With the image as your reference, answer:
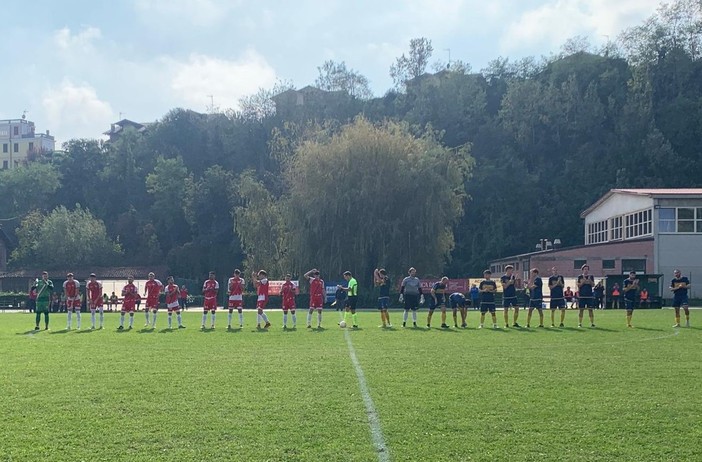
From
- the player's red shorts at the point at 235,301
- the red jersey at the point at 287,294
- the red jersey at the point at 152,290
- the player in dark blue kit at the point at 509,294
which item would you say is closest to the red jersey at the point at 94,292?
the red jersey at the point at 152,290

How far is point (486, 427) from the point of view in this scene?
9062mm

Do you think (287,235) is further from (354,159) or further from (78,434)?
(78,434)

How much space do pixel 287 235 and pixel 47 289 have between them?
97.3ft

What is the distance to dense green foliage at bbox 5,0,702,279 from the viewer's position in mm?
87438

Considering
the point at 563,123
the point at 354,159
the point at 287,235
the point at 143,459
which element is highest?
the point at 563,123

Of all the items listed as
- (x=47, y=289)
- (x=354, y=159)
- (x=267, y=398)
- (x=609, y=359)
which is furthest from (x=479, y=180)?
(x=267, y=398)

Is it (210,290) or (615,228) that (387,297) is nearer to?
(210,290)

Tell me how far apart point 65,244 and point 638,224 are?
194 ft

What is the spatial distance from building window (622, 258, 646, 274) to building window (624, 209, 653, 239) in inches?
82.9

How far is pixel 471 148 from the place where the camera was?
94.6m

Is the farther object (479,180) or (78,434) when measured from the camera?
(479,180)

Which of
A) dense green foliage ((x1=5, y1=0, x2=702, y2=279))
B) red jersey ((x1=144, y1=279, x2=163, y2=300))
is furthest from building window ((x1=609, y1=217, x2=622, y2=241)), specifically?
red jersey ((x1=144, y1=279, x2=163, y2=300))

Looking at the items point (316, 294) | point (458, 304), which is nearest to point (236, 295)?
point (316, 294)

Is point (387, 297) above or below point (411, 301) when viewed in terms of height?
above
